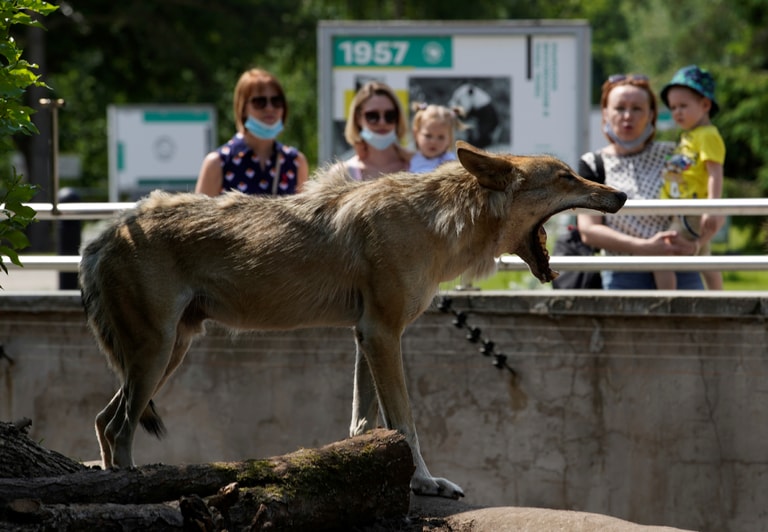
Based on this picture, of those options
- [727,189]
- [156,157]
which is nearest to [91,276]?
[156,157]

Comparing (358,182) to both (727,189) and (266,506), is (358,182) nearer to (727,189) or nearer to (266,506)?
(266,506)

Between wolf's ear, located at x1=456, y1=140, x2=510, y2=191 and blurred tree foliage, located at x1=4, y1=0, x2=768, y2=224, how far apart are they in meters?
18.4

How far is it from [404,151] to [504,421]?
6.59 feet

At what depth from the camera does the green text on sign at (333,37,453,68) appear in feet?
40.4

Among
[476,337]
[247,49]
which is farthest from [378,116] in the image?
[247,49]

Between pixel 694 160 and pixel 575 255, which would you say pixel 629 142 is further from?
pixel 575 255

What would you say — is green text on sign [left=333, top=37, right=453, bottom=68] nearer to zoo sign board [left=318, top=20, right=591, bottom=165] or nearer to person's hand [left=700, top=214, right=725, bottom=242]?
zoo sign board [left=318, top=20, right=591, bottom=165]

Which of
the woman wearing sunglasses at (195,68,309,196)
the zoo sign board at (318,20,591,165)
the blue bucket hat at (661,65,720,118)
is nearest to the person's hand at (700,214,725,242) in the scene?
the blue bucket hat at (661,65,720,118)

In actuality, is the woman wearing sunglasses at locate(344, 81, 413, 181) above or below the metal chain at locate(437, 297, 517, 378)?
above

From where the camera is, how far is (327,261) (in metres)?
5.93

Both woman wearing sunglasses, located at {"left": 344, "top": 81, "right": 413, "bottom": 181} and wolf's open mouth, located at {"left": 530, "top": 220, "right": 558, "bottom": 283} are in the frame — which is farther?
woman wearing sunglasses, located at {"left": 344, "top": 81, "right": 413, "bottom": 181}

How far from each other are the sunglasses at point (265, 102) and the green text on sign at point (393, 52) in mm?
4252

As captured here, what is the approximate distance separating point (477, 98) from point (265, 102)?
4.82 metres

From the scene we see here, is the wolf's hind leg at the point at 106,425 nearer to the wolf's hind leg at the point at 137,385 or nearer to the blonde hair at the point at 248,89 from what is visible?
the wolf's hind leg at the point at 137,385
